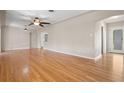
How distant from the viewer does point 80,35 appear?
5.81 m

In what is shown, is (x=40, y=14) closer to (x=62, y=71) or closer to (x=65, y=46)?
(x=65, y=46)

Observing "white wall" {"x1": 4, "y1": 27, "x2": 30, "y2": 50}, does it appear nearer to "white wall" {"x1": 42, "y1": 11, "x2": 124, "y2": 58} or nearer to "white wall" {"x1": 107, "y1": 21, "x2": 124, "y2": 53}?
"white wall" {"x1": 42, "y1": 11, "x2": 124, "y2": 58}

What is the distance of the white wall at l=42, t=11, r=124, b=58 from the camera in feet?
16.7

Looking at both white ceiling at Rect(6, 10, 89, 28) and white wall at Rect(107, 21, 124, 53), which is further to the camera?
white wall at Rect(107, 21, 124, 53)

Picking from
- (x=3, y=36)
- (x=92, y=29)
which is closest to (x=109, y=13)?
(x=92, y=29)

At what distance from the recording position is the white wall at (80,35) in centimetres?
507

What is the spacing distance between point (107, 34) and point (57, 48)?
414cm

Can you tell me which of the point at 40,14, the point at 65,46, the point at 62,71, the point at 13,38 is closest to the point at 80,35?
the point at 65,46

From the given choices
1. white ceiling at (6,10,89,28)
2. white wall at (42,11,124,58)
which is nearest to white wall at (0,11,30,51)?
white ceiling at (6,10,89,28)

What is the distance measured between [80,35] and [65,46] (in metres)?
1.71
